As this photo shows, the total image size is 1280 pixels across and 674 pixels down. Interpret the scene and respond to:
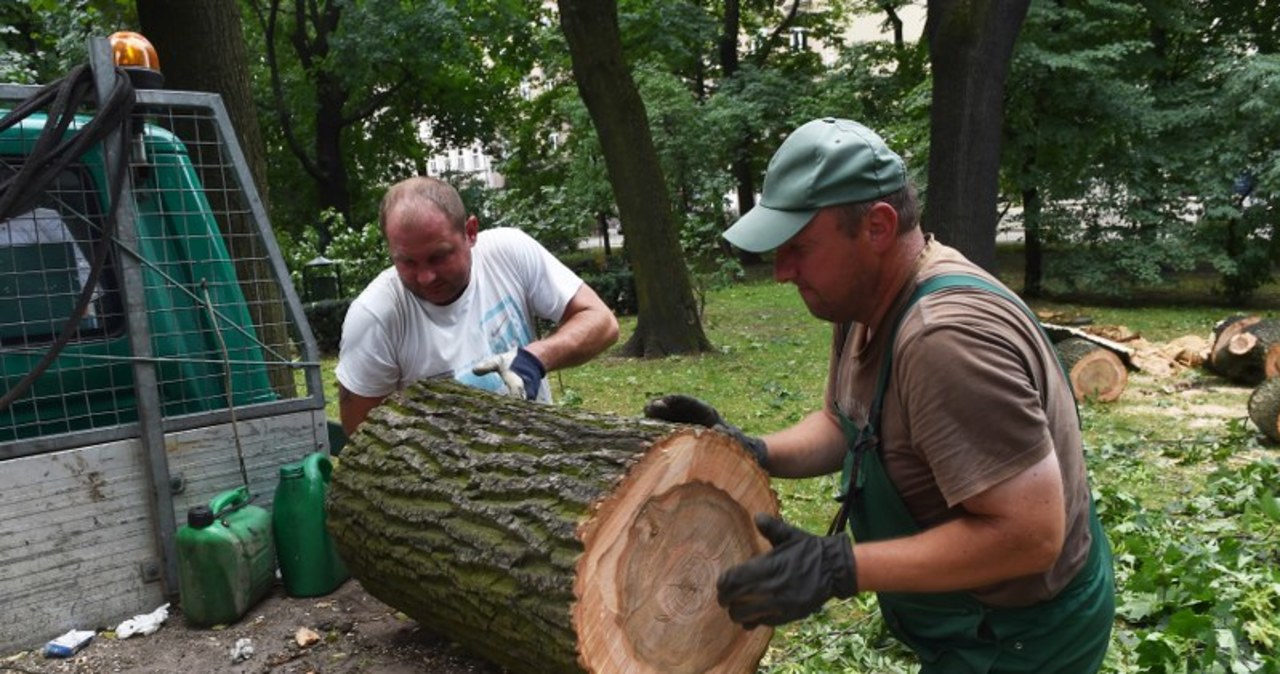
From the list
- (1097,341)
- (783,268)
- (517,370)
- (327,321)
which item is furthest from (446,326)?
(327,321)

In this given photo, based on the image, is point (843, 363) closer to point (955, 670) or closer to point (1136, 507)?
point (955, 670)

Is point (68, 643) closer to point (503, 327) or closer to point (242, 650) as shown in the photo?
point (242, 650)

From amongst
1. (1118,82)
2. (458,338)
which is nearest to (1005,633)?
(458,338)

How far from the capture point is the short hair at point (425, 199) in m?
3.40

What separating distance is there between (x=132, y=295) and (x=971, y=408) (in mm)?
3074

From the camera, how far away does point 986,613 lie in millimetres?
2016

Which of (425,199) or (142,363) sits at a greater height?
(425,199)

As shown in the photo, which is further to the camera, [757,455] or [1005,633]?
[757,455]

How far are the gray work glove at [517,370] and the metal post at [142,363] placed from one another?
1192mm

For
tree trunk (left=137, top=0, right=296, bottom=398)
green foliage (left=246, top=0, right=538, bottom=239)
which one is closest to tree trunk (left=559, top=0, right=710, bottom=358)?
tree trunk (left=137, top=0, right=296, bottom=398)

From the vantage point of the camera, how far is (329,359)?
1434cm

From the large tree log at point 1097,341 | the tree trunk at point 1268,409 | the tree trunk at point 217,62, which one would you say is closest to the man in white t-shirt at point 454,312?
the tree trunk at point 217,62

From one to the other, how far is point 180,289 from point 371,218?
2203 centimetres

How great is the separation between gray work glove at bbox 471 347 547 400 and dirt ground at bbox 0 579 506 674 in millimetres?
918
